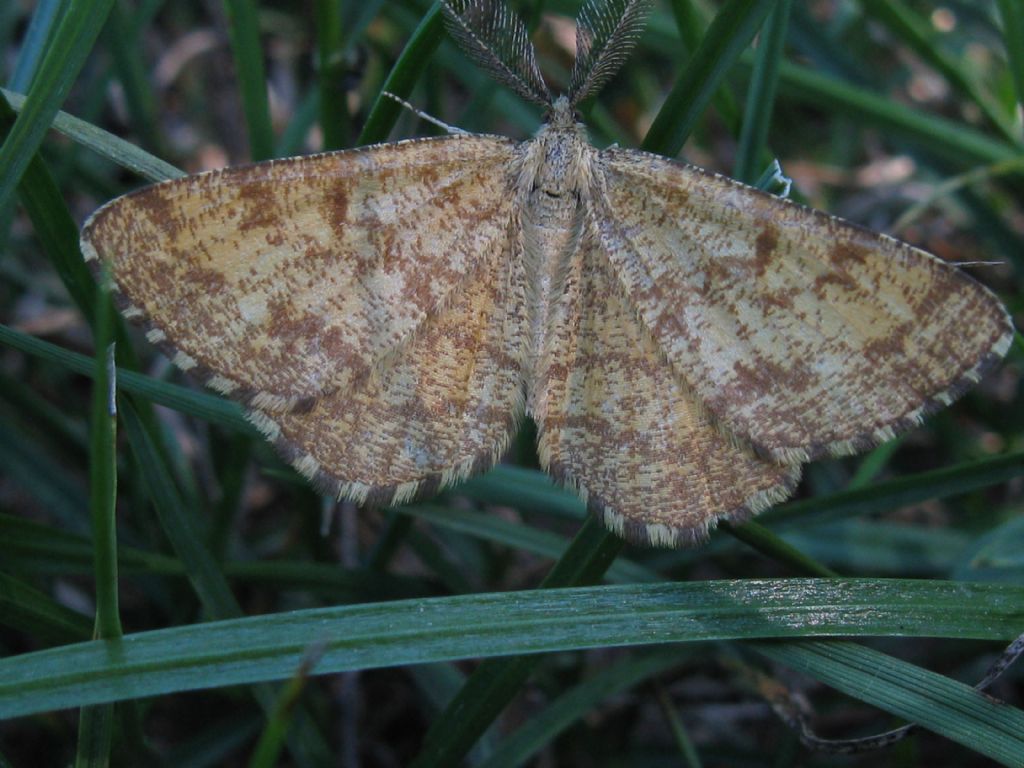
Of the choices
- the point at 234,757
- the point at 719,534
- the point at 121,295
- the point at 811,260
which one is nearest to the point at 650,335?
the point at 811,260

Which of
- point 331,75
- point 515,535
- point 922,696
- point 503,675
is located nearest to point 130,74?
point 331,75

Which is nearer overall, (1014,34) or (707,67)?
(707,67)

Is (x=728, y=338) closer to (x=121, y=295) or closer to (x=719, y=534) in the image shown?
(x=719, y=534)

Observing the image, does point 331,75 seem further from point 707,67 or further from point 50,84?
point 707,67

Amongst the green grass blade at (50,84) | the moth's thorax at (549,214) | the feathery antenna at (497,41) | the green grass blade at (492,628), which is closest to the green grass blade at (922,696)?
the green grass blade at (492,628)

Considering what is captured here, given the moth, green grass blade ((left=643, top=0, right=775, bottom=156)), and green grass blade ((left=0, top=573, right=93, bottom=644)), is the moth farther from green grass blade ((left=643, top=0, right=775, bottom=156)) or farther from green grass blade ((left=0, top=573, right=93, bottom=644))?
green grass blade ((left=0, top=573, right=93, bottom=644))

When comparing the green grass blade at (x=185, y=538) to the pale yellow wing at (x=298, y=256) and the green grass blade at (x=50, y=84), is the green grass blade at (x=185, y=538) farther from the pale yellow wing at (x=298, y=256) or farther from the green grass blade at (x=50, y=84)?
the green grass blade at (x=50, y=84)
